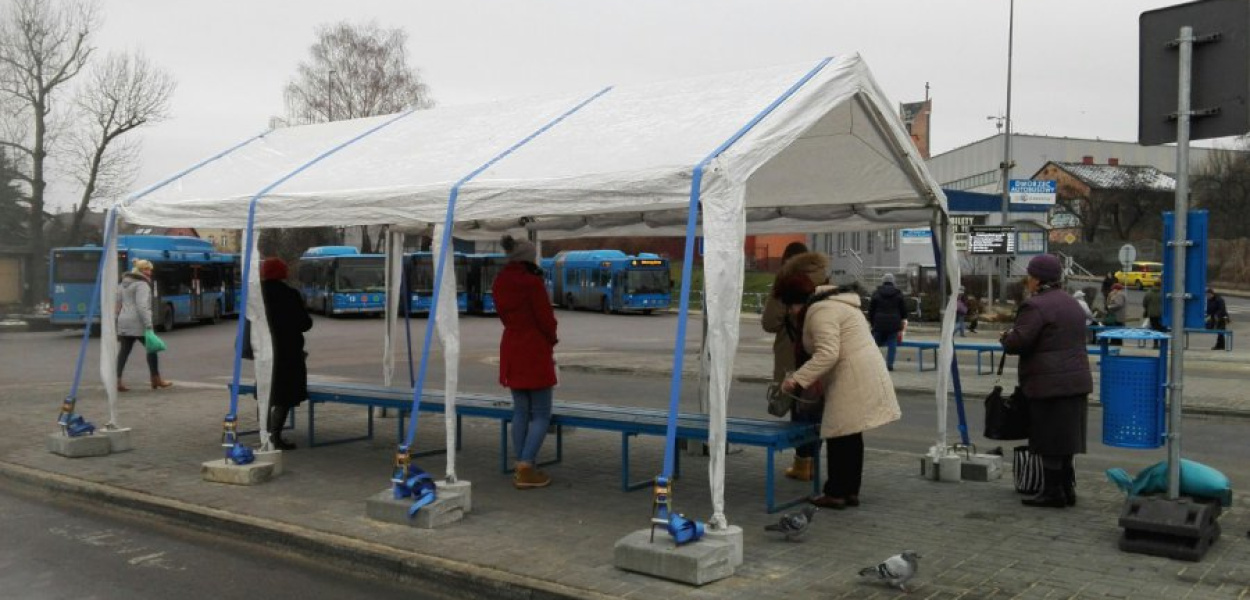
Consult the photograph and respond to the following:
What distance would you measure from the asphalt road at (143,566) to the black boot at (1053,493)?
4140 mm

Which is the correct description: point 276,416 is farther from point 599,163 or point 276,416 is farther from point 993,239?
point 993,239

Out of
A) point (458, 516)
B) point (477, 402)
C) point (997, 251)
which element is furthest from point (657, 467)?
point (997, 251)

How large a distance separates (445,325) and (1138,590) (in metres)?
4.49

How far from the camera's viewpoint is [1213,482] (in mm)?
6098

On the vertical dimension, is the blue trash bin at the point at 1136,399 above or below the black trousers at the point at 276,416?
above

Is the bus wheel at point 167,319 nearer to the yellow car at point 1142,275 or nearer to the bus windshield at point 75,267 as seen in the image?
the bus windshield at point 75,267

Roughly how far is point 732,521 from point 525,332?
2.03 m

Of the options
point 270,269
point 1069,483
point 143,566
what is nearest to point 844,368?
point 1069,483

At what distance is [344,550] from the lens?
623 centimetres

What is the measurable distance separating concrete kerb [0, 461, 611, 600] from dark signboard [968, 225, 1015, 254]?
27774 millimetres

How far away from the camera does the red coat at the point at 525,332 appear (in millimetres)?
7520

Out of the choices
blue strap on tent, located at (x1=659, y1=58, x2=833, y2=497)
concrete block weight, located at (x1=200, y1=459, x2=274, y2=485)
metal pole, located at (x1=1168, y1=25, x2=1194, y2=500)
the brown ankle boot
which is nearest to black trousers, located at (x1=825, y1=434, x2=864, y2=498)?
the brown ankle boot

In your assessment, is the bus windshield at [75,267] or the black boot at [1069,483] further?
the bus windshield at [75,267]

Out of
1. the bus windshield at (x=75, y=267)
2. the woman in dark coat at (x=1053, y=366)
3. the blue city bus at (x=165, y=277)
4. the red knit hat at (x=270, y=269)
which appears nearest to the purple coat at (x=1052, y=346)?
the woman in dark coat at (x=1053, y=366)
